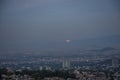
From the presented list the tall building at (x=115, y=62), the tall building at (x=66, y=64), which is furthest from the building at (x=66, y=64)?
the tall building at (x=115, y=62)

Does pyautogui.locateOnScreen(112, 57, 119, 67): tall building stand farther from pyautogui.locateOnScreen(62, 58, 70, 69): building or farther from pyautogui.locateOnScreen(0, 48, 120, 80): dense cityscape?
pyautogui.locateOnScreen(62, 58, 70, 69): building

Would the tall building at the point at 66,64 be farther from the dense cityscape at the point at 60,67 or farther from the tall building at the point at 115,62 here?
the tall building at the point at 115,62

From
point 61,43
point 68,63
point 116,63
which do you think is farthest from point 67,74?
point 116,63

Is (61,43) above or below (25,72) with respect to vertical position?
above

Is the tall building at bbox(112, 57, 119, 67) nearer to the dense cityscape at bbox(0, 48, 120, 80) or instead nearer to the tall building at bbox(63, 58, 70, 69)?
the dense cityscape at bbox(0, 48, 120, 80)

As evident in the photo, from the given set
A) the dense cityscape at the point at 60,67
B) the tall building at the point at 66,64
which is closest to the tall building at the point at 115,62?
the dense cityscape at the point at 60,67

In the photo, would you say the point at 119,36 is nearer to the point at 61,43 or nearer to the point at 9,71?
the point at 61,43

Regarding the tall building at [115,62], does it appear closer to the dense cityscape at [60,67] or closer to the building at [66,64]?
the dense cityscape at [60,67]

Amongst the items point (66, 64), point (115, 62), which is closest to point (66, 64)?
point (66, 64)

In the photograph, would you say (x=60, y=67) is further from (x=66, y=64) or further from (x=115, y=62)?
(x=115, y=62)

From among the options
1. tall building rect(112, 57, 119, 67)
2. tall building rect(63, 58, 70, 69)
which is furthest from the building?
tall building rect(112, 57, 119, 67)

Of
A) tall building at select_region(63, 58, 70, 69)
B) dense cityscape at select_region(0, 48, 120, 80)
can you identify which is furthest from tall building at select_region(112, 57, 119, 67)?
tall building at select_region(63, 58, 70, 69)
